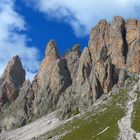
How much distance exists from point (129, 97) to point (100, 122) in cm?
2433

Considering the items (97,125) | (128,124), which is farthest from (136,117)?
(97,125)

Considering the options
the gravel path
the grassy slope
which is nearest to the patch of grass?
the gravel path

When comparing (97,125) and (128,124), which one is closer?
(128,124)

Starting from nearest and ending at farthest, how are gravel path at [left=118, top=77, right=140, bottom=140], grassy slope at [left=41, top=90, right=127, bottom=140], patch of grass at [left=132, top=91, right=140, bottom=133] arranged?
gravel path at [left=118, top=77, right=140, bottom=140]
patch of grass at [left=132, top=91, right=140, bottom=133]
grassy slope at [left=41, top=90, right=127, bottom=140]

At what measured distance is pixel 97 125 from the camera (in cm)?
17500

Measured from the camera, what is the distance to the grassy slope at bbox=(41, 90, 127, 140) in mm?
157762

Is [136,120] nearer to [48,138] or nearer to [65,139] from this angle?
[65,139]

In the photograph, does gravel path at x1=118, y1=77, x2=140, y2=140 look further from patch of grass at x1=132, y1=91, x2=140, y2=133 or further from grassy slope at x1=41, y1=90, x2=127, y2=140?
grassy slope at x1=41, y1=90, x2=127, y2=140

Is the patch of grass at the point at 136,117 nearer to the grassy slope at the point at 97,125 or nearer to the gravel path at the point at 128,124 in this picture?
the gravel path at the point at 128,124

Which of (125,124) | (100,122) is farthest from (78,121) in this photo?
(125,124)

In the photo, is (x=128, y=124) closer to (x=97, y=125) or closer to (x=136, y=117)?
Result: (x=136, y=117)

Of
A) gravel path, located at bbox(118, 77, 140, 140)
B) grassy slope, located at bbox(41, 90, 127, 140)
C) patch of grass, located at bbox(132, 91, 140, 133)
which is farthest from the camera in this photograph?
grassy slope, located at bbox(41, 90, 127, 140)

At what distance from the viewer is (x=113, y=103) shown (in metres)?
197

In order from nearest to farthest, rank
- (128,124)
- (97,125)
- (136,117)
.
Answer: (128,124), (136,117), (97,125)
